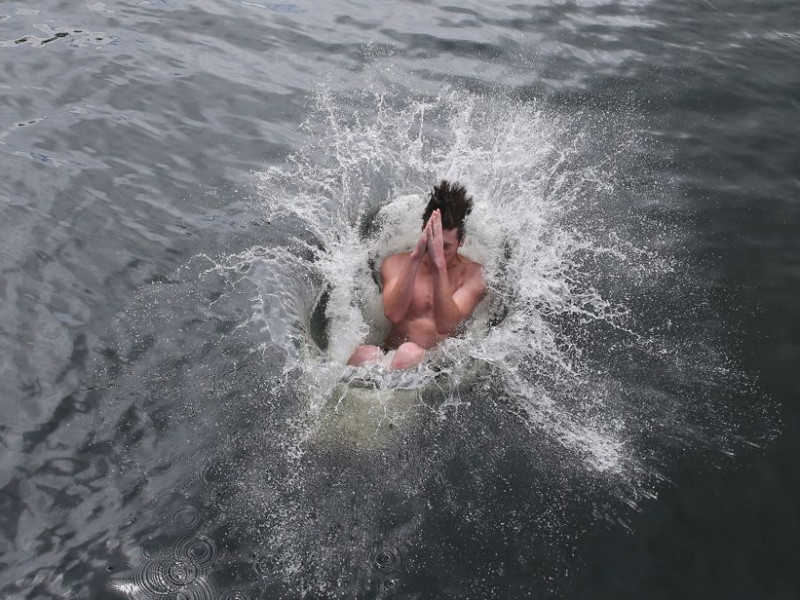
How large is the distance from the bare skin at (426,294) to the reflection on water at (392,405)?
167mm

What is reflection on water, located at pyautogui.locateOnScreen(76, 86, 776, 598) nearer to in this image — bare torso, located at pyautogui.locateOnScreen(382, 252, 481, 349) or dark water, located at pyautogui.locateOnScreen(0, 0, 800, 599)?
dark water, located at pyautogui.locateOnScreen(0, 0, 800, 599)

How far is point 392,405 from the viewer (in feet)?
14.2

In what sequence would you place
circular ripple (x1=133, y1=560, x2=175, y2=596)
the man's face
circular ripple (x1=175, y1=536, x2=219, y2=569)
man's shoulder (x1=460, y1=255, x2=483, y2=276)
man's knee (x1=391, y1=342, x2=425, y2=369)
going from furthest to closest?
man's shoulder (x1=460, y1=255, x2=483, y2=276)
the man's face
man's knee (x1=391, y1=342, x2=425, y2=369)
circular ripple (x1=175, y1=536, x2=219, y2=569)
circular ripple (x1=133, y1=560, x2=175, y2=596)

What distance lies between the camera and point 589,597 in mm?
3609

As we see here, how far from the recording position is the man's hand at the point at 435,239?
14.7 ft

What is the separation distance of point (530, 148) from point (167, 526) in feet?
15.8

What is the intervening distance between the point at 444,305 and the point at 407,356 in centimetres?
48

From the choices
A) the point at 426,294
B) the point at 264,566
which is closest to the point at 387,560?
the point at 264,566

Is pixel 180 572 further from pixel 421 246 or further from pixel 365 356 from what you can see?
pixel 421 246

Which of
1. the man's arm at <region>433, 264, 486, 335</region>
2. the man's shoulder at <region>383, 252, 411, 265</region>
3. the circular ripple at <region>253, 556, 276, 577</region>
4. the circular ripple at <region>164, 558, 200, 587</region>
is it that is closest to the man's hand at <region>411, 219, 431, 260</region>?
the man's arm at <region>433, 264, 486, 335</region>

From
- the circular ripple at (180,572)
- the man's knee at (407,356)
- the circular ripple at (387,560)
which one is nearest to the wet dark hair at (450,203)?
the man's knee at (407,356)

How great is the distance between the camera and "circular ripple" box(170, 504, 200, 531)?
3869 mm

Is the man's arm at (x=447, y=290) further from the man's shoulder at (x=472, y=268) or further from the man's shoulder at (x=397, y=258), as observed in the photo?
the man's shoulder at (x=397, y=258)

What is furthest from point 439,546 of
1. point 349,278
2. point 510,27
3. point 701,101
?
point 510,27
